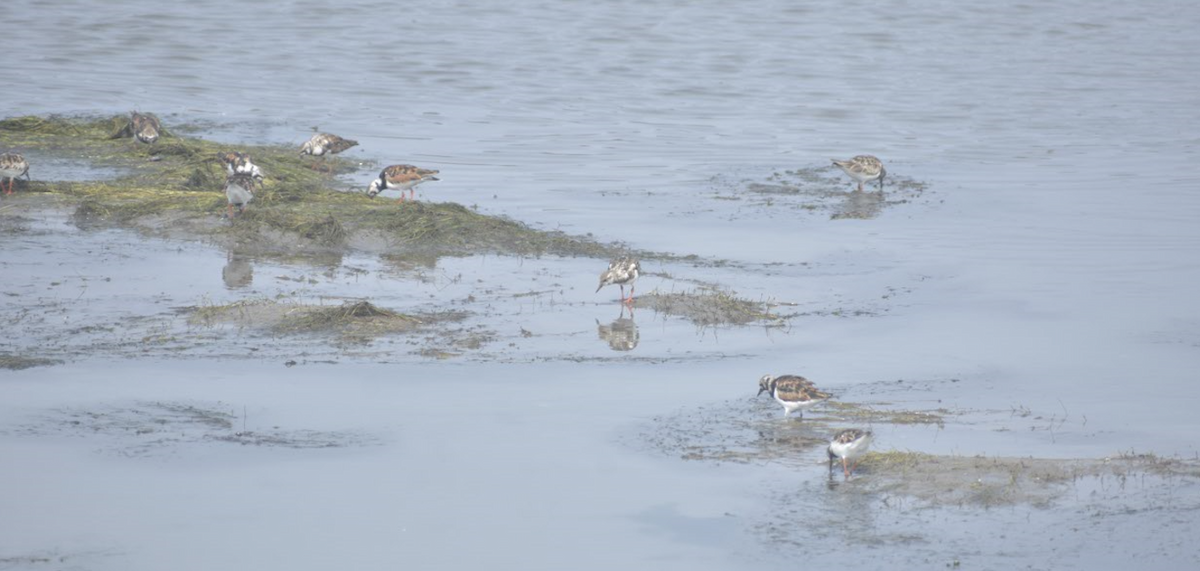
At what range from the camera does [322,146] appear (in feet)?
77.9

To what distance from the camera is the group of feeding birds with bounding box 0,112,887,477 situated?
437 inches

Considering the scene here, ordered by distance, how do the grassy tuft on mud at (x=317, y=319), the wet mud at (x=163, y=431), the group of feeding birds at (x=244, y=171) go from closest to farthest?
the wet mud at (x=163, y=431)
the grassy tuft on mud at (x=317, y=319)
the group of feeding birds at (x=244, y=171)

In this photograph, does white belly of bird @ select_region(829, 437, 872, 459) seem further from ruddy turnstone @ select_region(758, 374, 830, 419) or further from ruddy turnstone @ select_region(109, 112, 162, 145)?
ruddy turnstone @ select_region(109, 112, 162, 145)

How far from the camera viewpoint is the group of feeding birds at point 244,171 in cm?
1880

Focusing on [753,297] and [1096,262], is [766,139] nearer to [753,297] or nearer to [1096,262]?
[1096,262]

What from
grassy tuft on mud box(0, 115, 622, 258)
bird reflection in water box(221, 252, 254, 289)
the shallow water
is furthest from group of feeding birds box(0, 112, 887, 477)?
bird reflection in water box(221, 252, 254, 289)

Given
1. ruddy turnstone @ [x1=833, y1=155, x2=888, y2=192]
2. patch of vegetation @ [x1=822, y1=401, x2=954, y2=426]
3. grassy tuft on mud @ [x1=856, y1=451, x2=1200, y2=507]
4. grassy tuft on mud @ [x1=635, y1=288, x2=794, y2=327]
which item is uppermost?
ruddy turnstone @ [x1=833, y1=155, x2=888, y2=192]

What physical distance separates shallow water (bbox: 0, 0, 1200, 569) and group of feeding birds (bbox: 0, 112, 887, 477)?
1.29ft

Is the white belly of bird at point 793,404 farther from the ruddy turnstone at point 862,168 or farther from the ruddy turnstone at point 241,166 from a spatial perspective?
the ruddy turnstone at point 862,168

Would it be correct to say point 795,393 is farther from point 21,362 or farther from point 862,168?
point 862,168

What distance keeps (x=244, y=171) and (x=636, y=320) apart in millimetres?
6735

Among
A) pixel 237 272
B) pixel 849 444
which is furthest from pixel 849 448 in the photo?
pixel 237 272

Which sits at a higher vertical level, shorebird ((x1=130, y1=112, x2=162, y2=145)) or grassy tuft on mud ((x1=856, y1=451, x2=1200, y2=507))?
shorebird ((x1=130, y1=112, x2=162, y2=145))

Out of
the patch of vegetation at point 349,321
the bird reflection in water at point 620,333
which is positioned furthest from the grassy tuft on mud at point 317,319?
the bird reflection in water at point 620,333
